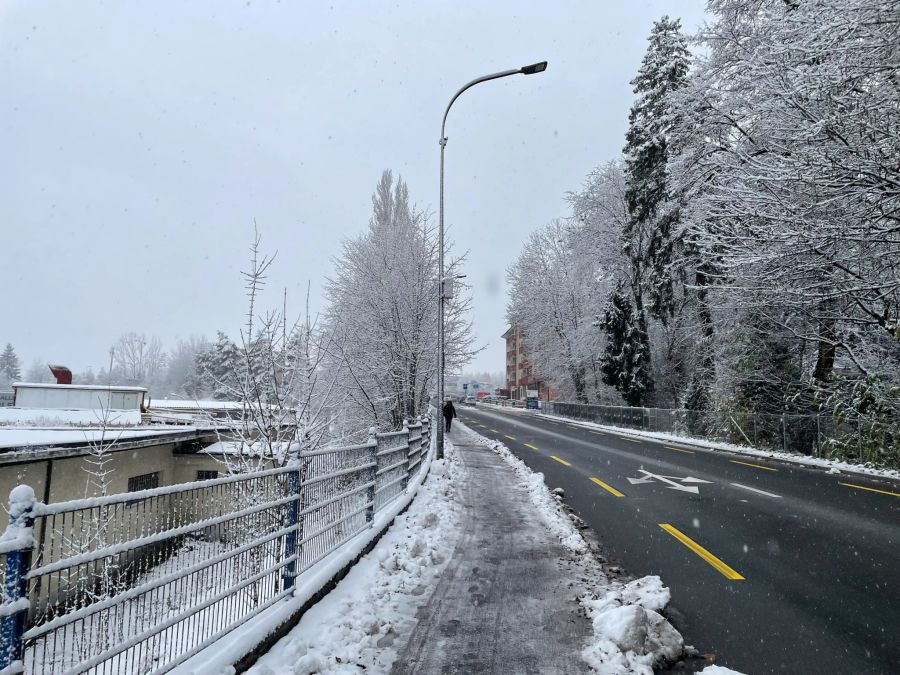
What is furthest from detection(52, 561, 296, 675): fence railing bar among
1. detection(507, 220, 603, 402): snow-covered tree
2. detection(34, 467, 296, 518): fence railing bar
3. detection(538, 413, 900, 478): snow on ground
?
detection(507, 220, 603, 402): snow-covered tree

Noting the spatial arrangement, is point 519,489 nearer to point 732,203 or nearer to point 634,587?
point 634,587

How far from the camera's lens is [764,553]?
6566mm

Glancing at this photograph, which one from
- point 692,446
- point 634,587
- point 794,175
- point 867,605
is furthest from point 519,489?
point 692,446

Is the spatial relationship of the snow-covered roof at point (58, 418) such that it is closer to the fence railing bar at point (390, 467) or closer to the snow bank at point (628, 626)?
the fence railing bar at point (390, 467)

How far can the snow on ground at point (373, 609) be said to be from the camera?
12.3 ft

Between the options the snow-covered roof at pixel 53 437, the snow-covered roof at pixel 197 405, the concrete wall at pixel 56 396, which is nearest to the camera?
the snow-covered roof at pixel 197 405

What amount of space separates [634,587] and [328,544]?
3287 mm

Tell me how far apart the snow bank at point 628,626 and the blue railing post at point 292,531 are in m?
2.54

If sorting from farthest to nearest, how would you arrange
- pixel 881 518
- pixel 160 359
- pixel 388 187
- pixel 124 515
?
1. pixel 160 359
2. pixel 388 187
3. pixel 881 518
4. pixel 124 515

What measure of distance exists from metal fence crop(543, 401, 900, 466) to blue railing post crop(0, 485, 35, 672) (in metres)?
18.0

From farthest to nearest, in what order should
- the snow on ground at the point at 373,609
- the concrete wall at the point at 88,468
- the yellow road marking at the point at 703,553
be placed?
1. the concrete wall at the point at 88,468
2. the yellow road marking at the point at 703,553
3. the snow on ground at the point at 373,609

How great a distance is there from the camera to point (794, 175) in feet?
35.3

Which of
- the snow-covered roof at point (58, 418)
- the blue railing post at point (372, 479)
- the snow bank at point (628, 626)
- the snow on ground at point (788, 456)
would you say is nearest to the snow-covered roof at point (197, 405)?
the snow-covered roof at point (58, 418)

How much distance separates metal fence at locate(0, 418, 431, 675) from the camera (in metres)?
2.37
